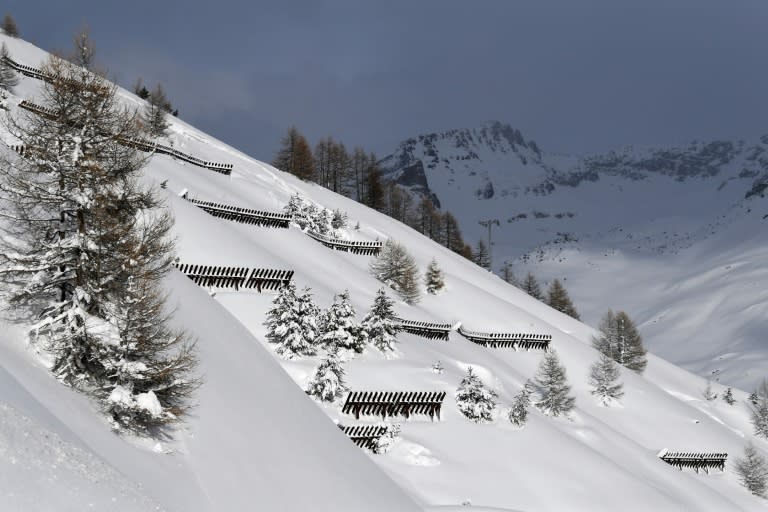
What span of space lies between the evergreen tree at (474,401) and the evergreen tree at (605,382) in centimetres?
1342

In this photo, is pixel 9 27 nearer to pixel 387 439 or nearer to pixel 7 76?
pixel 7 76

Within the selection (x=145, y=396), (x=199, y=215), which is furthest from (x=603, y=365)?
(x=145, y=396)

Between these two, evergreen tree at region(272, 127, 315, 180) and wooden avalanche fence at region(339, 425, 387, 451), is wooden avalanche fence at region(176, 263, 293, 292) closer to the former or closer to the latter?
wooden avalanche fence at region(339, 425, 387, 451)

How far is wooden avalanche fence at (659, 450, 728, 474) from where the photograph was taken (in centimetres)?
3226

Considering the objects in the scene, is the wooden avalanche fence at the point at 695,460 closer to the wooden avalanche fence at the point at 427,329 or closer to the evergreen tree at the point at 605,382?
the evergreen tree at the point at 605,382

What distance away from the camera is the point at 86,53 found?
14.2 m

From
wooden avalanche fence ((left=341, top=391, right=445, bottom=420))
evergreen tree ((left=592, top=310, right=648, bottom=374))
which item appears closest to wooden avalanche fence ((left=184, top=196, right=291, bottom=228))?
wooden avalanche fence ((left=341, top=391, right=445, bottom=420))

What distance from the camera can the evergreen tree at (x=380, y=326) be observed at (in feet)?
84.6

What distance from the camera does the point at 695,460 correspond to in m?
33.3

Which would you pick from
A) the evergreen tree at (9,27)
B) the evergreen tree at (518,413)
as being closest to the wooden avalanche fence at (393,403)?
the evergreen tree at (518,413)

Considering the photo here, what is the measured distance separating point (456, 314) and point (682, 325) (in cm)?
7911

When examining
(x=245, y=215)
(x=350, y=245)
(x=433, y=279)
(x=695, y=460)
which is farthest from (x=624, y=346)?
(x=245, y=215)

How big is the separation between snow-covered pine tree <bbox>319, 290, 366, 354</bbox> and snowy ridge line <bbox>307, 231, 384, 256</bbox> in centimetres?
1615

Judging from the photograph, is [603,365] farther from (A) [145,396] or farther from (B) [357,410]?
(A) [145,396]
